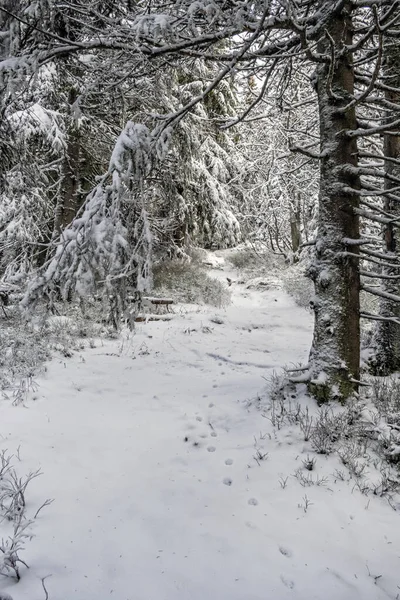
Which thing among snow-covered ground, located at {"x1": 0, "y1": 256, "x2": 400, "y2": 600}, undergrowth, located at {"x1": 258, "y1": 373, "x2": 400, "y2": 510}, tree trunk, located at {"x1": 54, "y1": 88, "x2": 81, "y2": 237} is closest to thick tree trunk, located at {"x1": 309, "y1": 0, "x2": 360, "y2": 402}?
undergrowth, located at {"x1": 258, "y1": 373, "x2": 400, "y2": 510}

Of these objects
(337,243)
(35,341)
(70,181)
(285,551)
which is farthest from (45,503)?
(70,181)

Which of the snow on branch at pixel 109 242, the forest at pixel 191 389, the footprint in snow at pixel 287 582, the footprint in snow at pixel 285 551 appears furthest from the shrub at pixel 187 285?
the footprint in snow at pixel 287 582

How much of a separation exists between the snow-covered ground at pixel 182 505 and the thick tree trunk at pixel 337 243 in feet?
3.00

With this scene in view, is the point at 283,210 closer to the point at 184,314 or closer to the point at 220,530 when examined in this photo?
the point at 184,314

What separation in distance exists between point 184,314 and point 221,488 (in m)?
7.03

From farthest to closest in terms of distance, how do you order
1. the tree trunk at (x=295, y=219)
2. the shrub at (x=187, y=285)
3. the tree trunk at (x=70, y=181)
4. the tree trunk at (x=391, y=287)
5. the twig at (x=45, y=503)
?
the tree trunk at (x=295, y=219) < the shrub at (x=187, y=285) < the tree trunk at (x=70, y=181) < the tree trunk at (x=391, y=287) < the twig at (x=45, y=503)

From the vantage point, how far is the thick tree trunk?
13.9 ft

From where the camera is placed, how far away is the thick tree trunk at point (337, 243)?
4.22 m

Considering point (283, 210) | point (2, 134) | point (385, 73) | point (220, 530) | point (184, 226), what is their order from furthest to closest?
point (283, 210) < point (184, 226) < point (385, 73) < point (2, 134) < point (220, 530)

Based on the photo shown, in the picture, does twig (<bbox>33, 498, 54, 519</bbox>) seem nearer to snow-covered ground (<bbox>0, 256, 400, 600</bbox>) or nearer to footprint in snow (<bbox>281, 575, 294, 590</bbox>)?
snow-covered ground (<bbox>0, 256, 400, 600</bbox>)

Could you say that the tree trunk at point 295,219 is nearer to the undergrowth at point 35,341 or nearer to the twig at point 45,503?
the undergrowth at point 35,341

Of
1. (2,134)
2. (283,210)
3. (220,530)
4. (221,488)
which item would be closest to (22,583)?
(220,530)

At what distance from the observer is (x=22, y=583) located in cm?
223

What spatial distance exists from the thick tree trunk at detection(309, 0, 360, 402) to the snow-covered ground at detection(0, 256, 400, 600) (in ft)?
3.00
